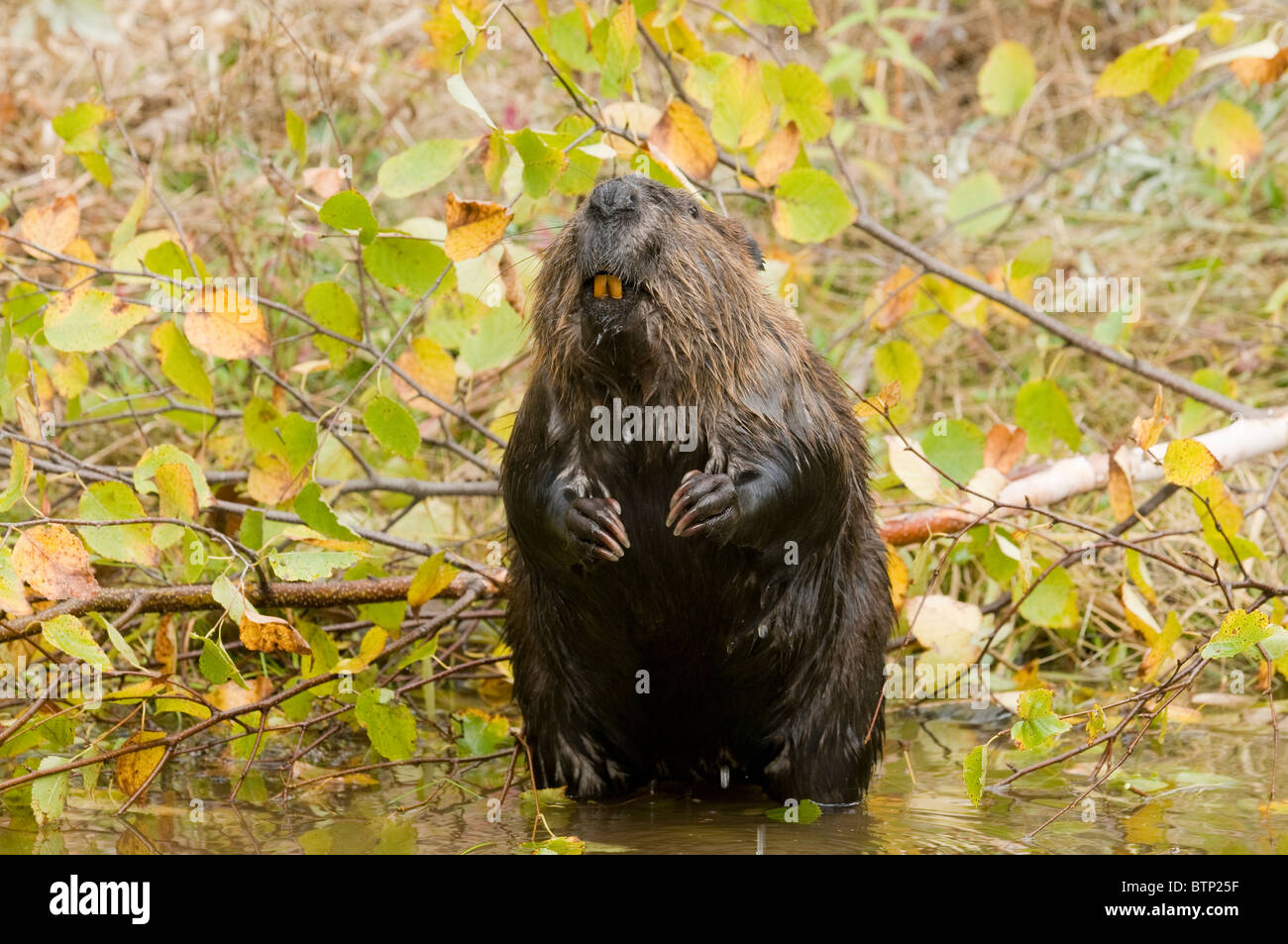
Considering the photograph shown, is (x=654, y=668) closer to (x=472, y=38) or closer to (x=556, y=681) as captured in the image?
(x=556, y=681)

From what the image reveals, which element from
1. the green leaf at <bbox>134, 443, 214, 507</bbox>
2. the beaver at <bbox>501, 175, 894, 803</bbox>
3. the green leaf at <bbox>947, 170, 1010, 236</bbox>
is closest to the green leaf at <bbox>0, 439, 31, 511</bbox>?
the green leaf at <bbox>134, 443, 214, 507</bbox>

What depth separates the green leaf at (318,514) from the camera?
327 centimetres

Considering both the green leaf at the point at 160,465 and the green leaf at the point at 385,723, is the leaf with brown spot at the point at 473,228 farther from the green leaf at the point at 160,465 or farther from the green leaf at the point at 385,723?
the green leaf at the point at 385,723

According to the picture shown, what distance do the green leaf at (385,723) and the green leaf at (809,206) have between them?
5.08ft

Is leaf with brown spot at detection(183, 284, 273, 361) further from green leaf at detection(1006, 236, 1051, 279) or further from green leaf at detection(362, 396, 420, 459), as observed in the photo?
green leaf at detection(1006, 236, 1051, 279)

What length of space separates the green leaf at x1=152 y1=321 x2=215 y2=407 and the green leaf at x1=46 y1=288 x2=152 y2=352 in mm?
125

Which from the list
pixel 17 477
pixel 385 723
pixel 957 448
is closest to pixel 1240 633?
pixel 957 448

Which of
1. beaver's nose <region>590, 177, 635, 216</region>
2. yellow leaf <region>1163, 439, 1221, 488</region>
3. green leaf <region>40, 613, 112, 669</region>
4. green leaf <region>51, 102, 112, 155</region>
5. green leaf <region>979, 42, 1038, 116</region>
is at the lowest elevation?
green leaf <region>40, 613, 112, 669</region>

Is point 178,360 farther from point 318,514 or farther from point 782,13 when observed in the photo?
point 782,13

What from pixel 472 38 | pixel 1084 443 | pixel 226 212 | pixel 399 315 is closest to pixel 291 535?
pixel 472 38

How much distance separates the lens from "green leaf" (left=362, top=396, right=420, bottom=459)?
3.50 metres

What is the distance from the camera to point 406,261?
11.8 ft

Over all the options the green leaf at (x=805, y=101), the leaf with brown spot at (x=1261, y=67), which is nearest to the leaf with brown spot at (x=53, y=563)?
the green leaf at (x=805, y=101)

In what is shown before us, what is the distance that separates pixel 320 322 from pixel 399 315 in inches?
78.5
